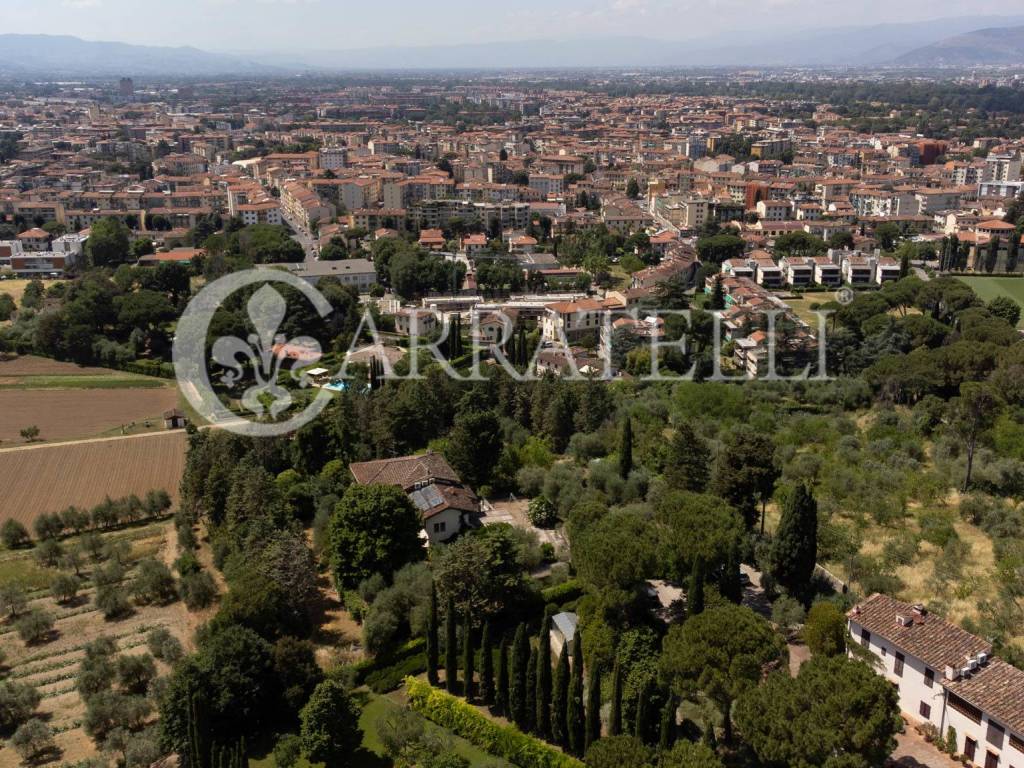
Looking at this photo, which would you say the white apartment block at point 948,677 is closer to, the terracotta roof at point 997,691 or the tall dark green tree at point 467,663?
the terracotta roof at point 997,691

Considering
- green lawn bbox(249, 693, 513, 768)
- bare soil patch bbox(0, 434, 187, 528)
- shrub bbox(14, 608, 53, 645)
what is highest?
green lawn bbox(249, 693, 513, 768)

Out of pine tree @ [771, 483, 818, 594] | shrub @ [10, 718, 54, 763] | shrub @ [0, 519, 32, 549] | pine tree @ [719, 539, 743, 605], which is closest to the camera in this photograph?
shrub @ [10, 718, 54, 763]

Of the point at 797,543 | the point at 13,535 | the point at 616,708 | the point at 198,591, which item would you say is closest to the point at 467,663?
the point at 616,708

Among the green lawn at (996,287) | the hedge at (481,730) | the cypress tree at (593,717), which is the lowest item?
the hedge at (481,730)

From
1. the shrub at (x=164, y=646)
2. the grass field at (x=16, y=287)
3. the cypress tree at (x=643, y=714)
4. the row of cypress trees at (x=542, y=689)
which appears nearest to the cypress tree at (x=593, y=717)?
the row of cypress trees at (x=542, y=689)

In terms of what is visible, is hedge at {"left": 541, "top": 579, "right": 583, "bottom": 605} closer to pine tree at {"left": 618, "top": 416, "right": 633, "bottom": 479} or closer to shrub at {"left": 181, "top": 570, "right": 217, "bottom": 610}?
pine tree at {"left": 618, "top": 416, "right": 633, "bottom": 479}

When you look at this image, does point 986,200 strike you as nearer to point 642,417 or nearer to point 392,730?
point 642,417

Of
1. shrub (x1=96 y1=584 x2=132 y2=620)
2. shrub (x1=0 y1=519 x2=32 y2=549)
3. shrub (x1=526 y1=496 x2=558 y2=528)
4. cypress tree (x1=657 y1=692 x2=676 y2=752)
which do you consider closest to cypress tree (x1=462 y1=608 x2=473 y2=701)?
cypress tree (x1=657 y1=692 x2=676 y2=752)

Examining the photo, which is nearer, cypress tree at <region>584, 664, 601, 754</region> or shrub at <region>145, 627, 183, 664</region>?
cypress tree at <region>584, 664, 601, 754</region>
